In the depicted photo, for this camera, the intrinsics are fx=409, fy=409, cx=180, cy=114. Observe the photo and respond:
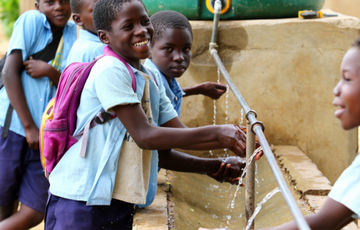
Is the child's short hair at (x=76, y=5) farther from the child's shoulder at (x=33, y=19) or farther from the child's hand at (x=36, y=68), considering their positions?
the child's hand at (x=36, y=68)

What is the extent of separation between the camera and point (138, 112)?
175 cm

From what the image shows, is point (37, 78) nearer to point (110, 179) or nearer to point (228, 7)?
point (110, 179)

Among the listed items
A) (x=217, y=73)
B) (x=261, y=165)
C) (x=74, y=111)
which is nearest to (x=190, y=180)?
(x=261, y=165)

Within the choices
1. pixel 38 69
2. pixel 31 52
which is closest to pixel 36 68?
pixel 38 69

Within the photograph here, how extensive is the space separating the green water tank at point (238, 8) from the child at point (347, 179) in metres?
2.52

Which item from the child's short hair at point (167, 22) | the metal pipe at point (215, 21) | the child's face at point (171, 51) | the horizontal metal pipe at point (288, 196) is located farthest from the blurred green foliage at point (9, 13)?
the horizontal metal pipe at point (288, 196)

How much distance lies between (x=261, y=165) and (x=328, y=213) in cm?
251

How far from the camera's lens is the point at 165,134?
177cm

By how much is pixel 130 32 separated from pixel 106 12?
149 millimetres

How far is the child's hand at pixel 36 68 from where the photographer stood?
2717mm

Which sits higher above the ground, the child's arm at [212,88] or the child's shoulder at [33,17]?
the child's shoulder at [33,17]

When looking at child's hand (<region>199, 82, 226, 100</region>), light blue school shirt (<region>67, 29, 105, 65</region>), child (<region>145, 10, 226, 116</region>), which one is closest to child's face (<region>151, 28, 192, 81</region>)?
child (<region>145, 10, 226, 116</region>)

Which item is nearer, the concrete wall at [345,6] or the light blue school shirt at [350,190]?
the light blue school shirt at [350,190]

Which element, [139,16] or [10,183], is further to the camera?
[10,183]
